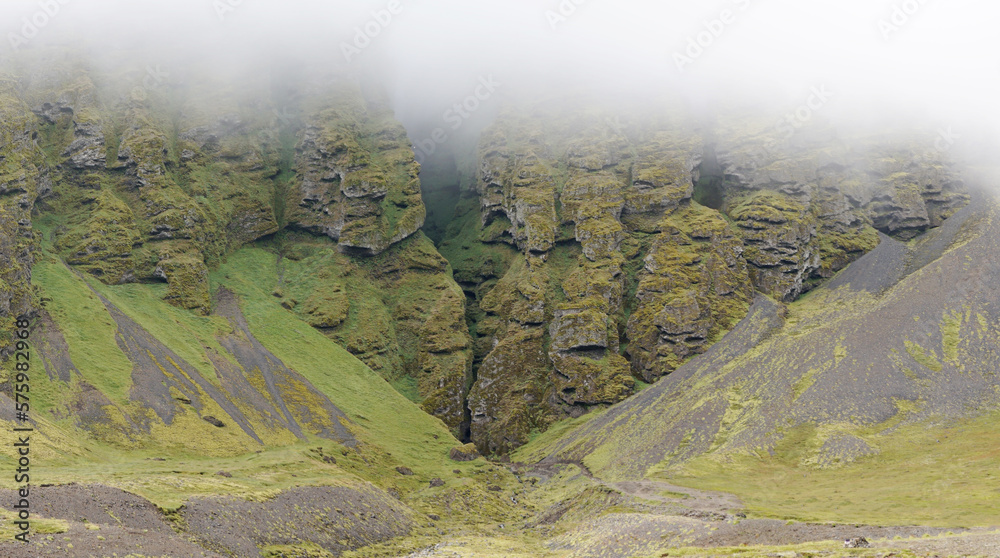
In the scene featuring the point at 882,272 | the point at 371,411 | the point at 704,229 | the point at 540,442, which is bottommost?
the point at 540,442

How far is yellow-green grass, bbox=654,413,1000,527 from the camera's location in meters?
78.6

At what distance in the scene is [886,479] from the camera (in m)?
99.8

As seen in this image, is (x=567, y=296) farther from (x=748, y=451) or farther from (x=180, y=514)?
(x=180, y=514)

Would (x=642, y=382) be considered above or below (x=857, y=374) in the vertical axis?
below

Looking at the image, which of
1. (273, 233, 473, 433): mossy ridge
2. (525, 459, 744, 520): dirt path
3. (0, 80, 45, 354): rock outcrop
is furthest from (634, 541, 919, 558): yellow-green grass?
(273, 233, 473, 433): mossy ridge

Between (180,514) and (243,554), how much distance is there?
7.99 metres

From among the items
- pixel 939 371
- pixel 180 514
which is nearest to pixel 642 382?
pixel 939 371

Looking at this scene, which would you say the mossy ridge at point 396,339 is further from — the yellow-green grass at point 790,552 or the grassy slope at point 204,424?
the yellow-green grass at point 790,552

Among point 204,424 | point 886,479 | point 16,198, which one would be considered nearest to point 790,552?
point 886,479

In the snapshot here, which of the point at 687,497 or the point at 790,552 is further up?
the point at 790,552

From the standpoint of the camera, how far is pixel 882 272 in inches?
7288

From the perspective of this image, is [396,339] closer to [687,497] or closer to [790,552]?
[687,497]

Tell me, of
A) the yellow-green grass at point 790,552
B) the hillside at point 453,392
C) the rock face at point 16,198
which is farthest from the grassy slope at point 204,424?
the yellow-green grass at point 790,552

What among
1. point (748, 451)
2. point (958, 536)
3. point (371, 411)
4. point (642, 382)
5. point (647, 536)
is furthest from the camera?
point (642, 382)
